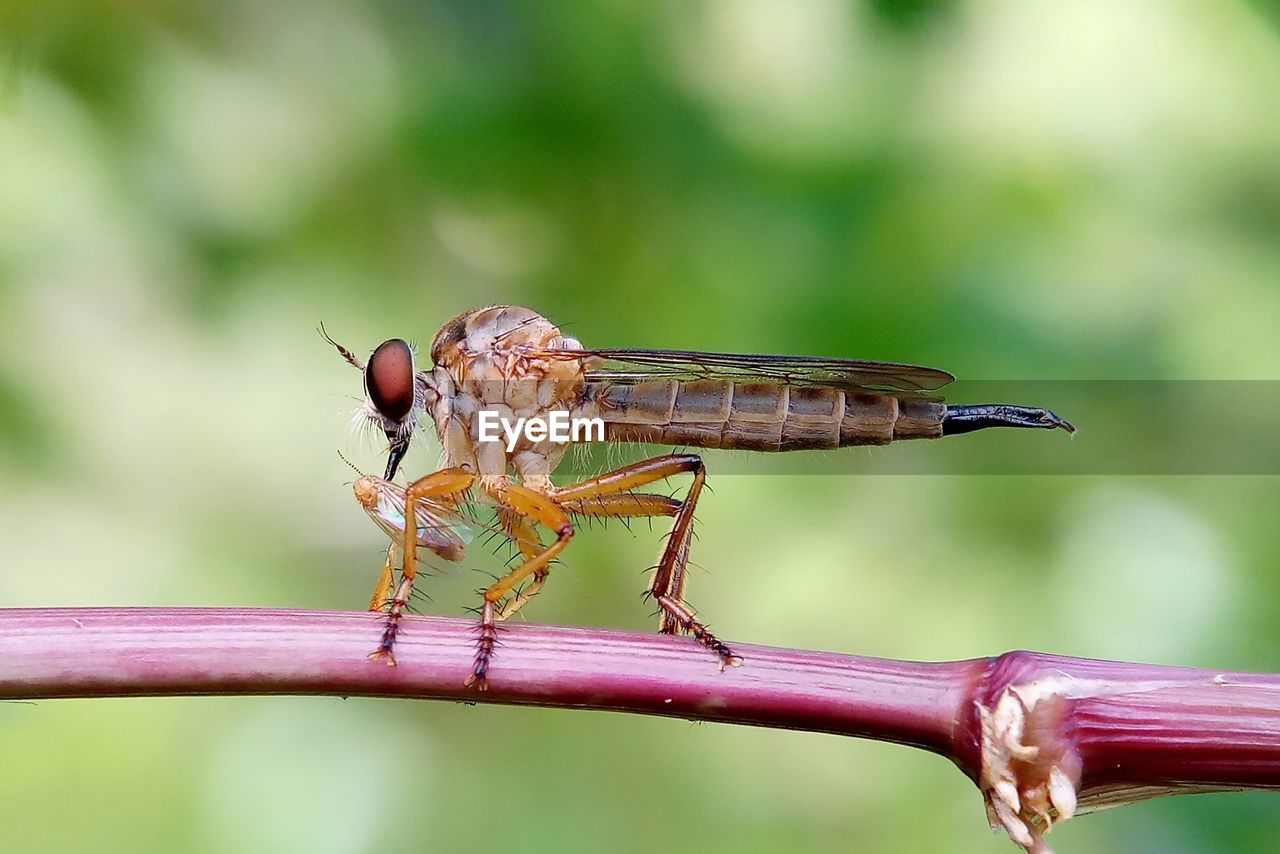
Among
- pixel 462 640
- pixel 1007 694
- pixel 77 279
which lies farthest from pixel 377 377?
pixel 1007 694

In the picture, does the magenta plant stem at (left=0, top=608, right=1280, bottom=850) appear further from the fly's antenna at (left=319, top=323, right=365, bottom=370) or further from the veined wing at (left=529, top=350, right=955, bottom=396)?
the fly's antenna at (left=319, top=323, right=365, bottom=370)

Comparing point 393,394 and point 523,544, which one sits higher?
point 393,394

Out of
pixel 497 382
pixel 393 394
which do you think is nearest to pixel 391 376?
pixel 393 394

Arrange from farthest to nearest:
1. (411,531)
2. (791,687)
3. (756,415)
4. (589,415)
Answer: (589,415) < (756,415) < (411,531) < (791,687)

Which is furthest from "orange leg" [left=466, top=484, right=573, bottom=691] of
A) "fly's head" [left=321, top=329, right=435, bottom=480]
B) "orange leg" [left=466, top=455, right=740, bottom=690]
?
"fly's head" [left=321, top=329, right=435, bottom=480]

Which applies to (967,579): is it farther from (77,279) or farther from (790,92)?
(77,279)

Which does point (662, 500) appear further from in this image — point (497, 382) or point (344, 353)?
point (344, 353)
